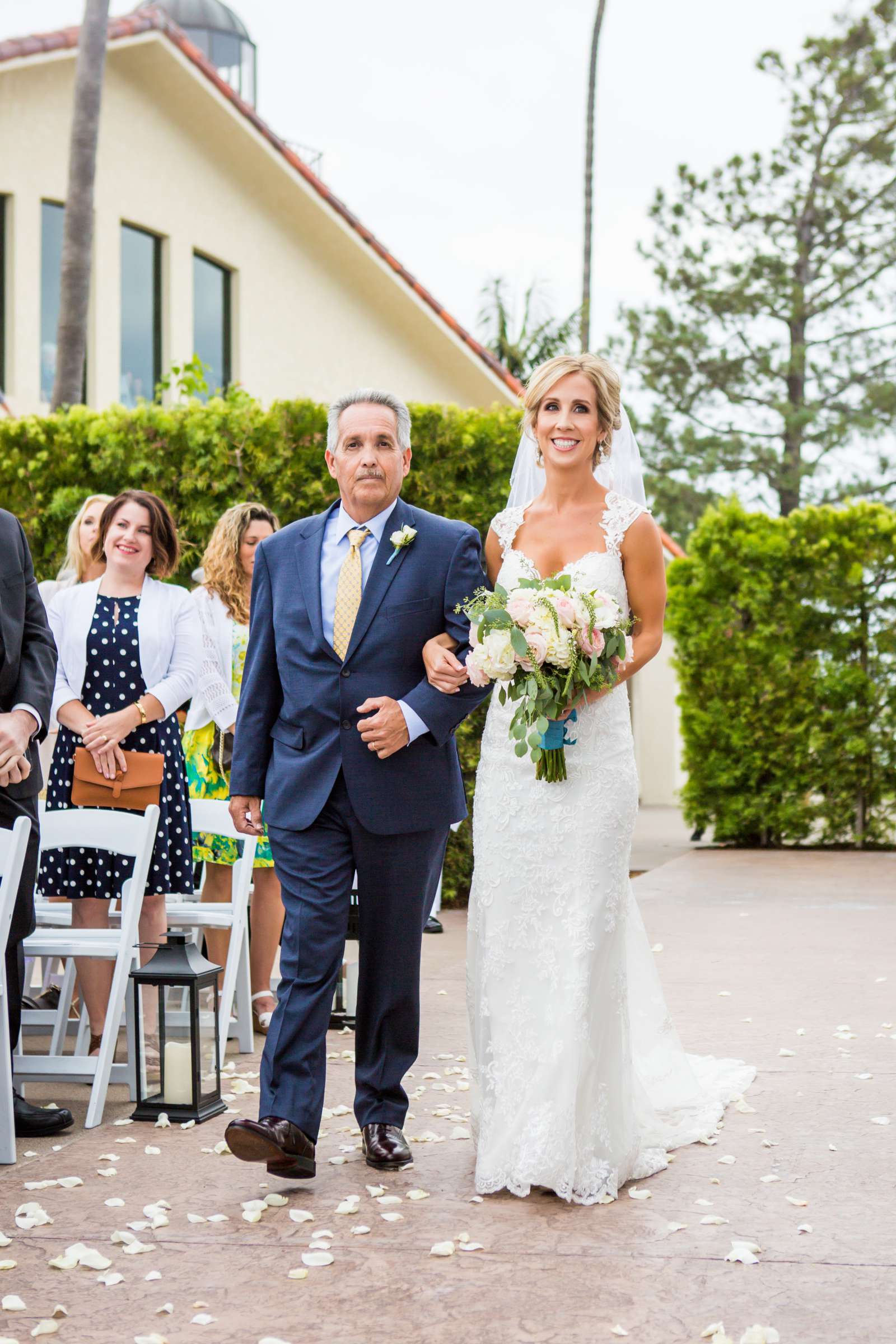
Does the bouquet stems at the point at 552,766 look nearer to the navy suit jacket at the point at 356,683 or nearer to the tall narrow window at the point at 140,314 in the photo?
the navy suit jacket at the point at 356,683

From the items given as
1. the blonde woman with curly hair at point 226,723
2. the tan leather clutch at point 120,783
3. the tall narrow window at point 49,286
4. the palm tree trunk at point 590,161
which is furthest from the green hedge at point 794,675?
the tan leather clutch at point 120,783

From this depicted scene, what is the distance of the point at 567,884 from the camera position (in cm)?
425

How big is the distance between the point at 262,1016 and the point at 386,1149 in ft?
6.91

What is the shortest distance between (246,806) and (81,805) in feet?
5.79

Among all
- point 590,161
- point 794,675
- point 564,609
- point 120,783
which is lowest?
point 120,783

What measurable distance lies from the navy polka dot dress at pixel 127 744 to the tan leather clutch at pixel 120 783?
0.08m

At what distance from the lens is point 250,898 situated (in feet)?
22.9

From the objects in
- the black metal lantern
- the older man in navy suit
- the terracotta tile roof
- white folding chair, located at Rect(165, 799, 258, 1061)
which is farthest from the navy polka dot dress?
the terracotta tile roof

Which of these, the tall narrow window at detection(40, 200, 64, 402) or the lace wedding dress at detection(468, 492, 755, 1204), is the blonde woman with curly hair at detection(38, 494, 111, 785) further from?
the tall narrow window at detection(40, 200, 64, 402)

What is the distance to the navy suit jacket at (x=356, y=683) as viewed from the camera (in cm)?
419

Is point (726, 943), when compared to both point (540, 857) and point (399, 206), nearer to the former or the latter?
point (540, 857)

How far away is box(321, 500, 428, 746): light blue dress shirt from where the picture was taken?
Result: 432 cm

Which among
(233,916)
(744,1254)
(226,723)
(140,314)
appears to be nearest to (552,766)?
(744,1254)

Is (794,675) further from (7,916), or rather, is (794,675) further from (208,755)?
(7,916)
